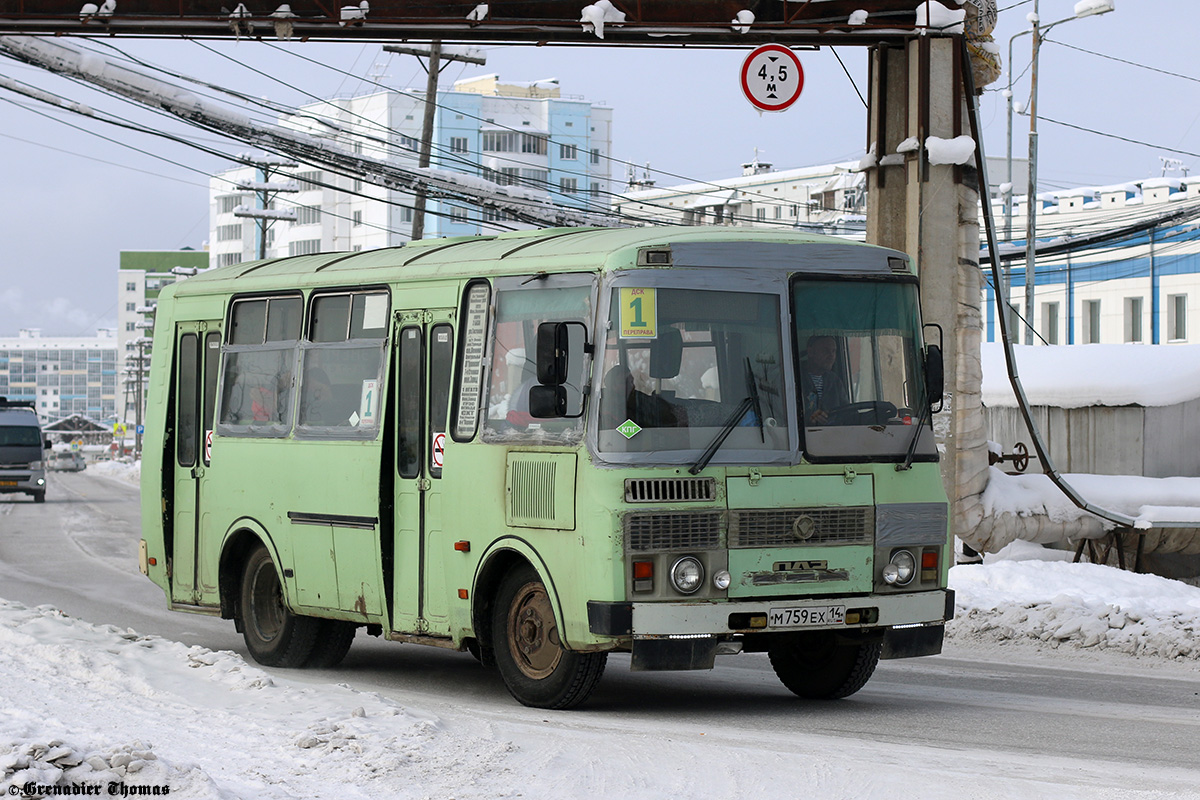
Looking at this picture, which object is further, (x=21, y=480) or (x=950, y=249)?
(x=21, y=480)

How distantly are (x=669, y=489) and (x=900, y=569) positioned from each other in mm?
1550

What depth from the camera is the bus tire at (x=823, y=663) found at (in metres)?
10.2

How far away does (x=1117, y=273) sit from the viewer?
50.5 meters

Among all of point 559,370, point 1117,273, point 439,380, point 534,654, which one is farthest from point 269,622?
point 1117,273

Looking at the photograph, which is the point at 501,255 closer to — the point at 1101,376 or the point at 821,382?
the point at 821,382

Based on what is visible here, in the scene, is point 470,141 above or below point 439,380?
above

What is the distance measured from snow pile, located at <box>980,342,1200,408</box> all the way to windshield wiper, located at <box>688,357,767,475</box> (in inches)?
437

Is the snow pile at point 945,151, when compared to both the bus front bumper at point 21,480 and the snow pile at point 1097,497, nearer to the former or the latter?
the snow pile at point 1097,497

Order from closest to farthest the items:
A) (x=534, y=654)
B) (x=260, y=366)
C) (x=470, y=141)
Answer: (x=534, y=654) → (x=260, y=366) → (x=470, y=141)

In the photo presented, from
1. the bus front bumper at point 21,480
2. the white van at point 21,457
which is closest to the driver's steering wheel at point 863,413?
the white van at point 21,457

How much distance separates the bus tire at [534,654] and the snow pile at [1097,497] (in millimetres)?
8939

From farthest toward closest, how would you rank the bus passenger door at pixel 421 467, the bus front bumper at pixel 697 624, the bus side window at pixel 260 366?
the bus side window at pixel 260 366
the bus passenger door at pixel 421 467
the bus front bumper at pixel 697 624

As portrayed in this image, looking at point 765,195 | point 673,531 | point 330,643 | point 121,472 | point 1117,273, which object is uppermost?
point 765,195

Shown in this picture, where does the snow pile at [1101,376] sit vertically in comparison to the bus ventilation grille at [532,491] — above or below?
above
